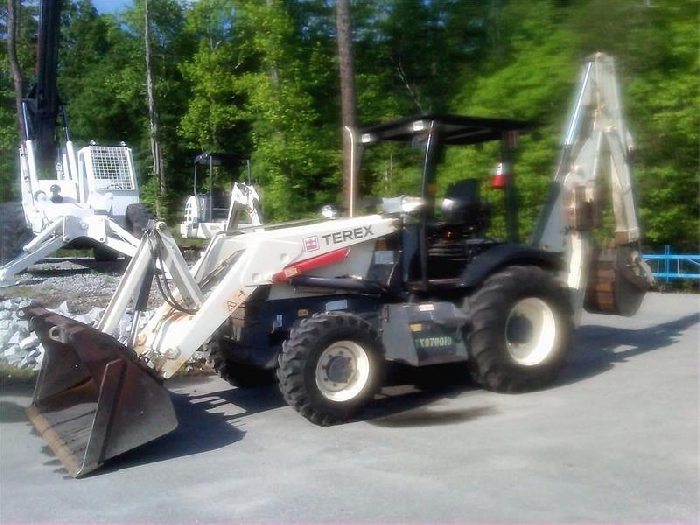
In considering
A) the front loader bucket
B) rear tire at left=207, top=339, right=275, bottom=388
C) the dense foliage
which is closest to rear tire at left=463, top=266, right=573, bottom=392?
rear tire at left=207, top=339, right=275, bottom=388

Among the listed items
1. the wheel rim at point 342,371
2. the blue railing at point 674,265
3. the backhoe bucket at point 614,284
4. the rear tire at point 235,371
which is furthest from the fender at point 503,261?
the blue railing at point 674,265

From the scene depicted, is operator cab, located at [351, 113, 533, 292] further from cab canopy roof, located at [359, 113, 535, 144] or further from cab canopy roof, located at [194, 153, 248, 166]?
cab canopy roof, located at [194, 153, 248, 166]

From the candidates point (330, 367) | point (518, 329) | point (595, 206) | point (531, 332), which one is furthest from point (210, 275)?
point (595, 206)

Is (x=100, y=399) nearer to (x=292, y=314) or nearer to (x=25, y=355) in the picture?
(x=292, y=314)

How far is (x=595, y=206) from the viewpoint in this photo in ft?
32.8

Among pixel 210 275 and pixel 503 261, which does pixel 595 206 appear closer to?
pixel 503 261

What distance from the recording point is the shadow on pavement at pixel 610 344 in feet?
32.7

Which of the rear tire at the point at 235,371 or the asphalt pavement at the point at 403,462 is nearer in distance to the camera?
the asphalt pavement at the point at 403,462

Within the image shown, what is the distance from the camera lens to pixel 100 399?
21.2 feet

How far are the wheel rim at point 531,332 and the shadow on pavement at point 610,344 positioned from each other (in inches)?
19.9

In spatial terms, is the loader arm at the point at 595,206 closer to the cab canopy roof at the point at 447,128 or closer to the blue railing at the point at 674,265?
the cab canopy roof at the point at 447,128

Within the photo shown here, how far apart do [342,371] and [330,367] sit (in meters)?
0.13

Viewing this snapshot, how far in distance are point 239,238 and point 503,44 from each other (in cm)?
1141

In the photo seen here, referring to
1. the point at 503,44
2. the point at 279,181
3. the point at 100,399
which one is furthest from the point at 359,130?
the point at 279,181
